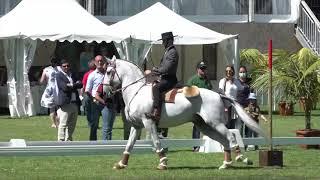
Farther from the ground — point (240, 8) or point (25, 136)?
point (240, 8)

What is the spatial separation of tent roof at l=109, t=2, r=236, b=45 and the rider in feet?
47.3

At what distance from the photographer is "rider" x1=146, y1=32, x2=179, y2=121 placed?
16.6m

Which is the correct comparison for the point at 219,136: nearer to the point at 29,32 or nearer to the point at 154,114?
the point at 154,114

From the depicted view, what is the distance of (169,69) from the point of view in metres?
16.5

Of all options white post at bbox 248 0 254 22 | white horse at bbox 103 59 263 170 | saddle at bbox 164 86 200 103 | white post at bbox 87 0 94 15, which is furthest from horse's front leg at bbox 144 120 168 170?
white post at bbox 248 0 254 22

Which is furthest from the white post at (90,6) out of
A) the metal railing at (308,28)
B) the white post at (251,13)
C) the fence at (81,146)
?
the fence at (81,146)

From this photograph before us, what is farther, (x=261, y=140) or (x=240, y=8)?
(x=240, y=8)

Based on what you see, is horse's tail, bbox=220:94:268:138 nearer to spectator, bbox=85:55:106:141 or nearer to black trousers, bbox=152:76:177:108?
black trousers, bbox=152:76:177:108

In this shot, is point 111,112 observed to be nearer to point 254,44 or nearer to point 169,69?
point 169,69

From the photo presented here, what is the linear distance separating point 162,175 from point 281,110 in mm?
18098

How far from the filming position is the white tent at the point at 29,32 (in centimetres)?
3148

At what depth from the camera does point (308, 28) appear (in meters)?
39.2

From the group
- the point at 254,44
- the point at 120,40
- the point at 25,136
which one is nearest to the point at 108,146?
the point at 25,136

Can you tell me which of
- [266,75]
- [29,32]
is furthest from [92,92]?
[29,32]
